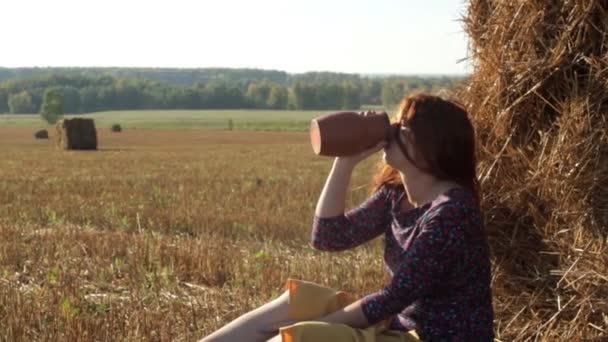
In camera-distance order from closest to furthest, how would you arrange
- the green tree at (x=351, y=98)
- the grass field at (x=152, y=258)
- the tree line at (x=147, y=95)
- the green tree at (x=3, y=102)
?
the grass field at (x=152, y=258) < the green tree at (x=351, y=98) < the tree line at (x=147, y=95) < the green tree at (x=3, y=102)

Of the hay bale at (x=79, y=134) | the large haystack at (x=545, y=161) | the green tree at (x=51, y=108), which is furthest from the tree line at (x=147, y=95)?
the large haystack at (x=545, y=161)

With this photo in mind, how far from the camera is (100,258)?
6605mm

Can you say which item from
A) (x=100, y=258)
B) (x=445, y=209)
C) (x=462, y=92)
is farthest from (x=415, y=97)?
(x=100, y=258)

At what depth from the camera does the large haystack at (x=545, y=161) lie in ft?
12.9

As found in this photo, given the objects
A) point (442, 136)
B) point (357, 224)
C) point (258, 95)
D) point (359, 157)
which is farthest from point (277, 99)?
point (442, 136)

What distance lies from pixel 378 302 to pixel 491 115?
55.8 inches

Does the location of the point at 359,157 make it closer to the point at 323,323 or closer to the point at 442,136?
the point at 442,136

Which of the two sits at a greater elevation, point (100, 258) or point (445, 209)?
point (445, 209)

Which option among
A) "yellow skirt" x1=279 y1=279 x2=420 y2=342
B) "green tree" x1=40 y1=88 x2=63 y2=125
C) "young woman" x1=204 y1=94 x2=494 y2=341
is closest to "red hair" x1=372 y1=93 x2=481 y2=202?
"young woman" x1=204 y1=94 x2=494 y2=341

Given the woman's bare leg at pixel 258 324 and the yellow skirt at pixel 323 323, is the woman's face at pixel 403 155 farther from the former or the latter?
the woman's bare leg at pixel 258 324

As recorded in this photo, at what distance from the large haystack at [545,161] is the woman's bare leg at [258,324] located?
126 centimetres

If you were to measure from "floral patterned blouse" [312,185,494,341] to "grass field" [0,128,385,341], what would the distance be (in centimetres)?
150

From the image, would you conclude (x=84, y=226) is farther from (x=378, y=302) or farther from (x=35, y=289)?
(x=378, y=302)

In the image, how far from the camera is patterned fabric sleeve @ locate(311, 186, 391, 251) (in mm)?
3752
